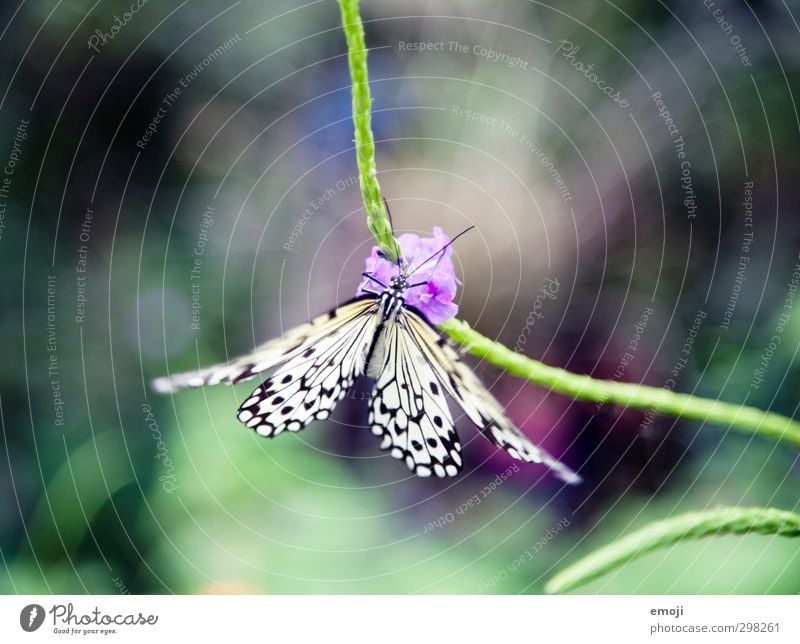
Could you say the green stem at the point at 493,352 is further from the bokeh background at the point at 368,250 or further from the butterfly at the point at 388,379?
the bokeh background at the point at 368,250

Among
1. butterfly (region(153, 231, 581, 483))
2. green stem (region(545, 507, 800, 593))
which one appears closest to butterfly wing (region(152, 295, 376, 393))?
butterfly (region(153, 231, 581, 483))

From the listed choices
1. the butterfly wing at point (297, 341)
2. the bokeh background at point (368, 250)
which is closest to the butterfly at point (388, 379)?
the butterfly wing at point (297, 341)

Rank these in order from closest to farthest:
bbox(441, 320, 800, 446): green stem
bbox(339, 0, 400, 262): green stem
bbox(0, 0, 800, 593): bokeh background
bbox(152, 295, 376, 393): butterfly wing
Answer: bbox(339, 0, 400, 262): green stem → bbox(441, 320, 800, 446): green stem → bbox(152, 295, 376, 393): butterfly wing → bbox(0, 0, 800, 593): bokeh background

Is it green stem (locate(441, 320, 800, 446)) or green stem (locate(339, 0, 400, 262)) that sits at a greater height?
green stem (locate(339, 0, 400, 262))

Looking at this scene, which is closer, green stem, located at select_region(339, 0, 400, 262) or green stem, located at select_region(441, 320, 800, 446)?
green stem, located at select_region(339, 0, 400, 262)

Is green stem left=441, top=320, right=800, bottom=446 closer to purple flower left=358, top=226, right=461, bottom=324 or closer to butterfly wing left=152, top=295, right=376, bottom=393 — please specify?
purple flower left=358, top=226, right=461, bottom=324

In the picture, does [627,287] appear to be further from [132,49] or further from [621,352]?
[132,49]
